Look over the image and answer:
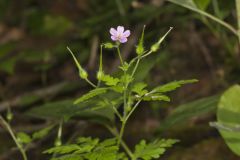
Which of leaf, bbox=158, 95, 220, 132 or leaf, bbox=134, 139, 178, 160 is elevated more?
leaf, bbox=134, 139, 178, 160

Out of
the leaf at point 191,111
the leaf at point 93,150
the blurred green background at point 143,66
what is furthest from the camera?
the blurred green background at point 143,66

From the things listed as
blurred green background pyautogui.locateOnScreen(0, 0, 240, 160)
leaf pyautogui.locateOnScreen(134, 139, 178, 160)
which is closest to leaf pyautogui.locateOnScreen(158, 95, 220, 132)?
blurred green background pyautogui.locateOnScreen(0, 0, 240, 160)

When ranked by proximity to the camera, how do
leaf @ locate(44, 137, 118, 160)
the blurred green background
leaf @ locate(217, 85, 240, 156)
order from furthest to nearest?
the blurred green background
leaf @ locate(217, 85, 240, 156)
leaf @ locate(44, 137, 118, 160)

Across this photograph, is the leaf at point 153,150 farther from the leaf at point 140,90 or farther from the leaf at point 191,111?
the leaf at point 191,111

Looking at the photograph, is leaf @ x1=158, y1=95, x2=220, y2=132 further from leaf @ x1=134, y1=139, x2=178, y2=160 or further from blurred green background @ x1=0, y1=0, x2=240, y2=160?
leaf @ x1=134, y1=139, x2=178, y2=160

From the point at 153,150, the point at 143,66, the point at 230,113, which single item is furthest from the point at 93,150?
the point at 143,66

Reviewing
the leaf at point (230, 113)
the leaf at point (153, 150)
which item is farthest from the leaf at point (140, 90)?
the leaf at point (230, 113)

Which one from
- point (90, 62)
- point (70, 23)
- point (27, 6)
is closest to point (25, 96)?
point (90, 62)
